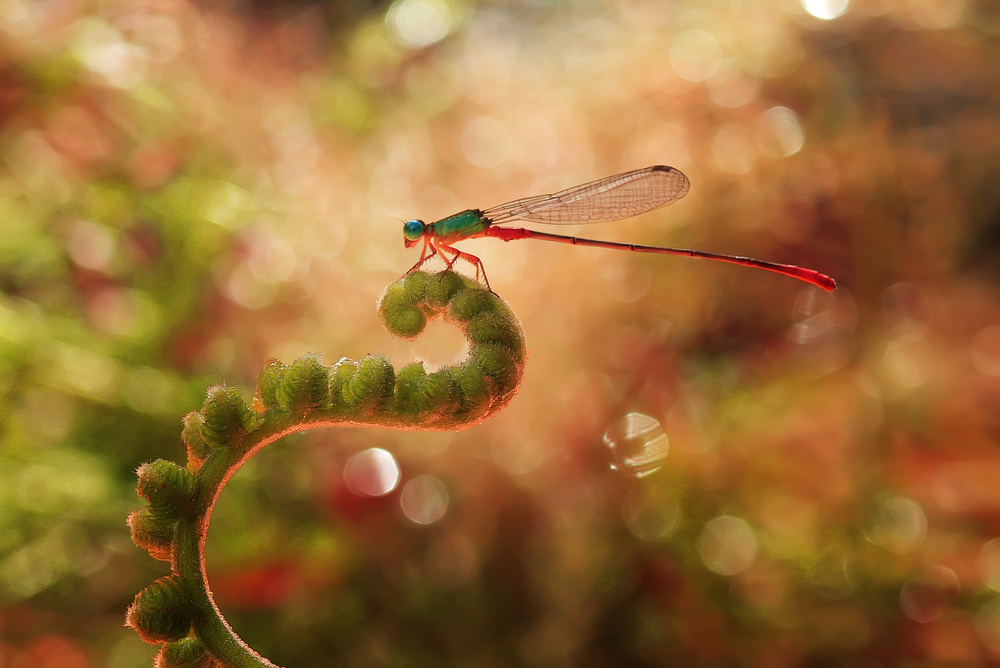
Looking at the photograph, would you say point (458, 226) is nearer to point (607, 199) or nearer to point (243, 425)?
point (607, 199)

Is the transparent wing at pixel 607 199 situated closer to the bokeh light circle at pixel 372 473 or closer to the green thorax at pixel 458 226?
the green thorax at pixel 458 226

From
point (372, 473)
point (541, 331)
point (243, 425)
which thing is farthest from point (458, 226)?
point (243, 425)

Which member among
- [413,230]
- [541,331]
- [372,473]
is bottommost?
[372,473]

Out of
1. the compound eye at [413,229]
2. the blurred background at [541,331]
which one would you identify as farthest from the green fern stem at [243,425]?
the blurred background at [541,331]

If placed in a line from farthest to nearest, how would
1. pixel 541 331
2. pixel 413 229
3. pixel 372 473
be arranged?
pixel 541 331
pixel 372 473
pixel 413 229

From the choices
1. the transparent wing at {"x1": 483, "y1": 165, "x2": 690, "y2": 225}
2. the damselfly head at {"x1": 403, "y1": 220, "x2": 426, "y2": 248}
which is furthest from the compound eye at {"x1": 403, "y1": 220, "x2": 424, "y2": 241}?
the transparent wing at {"x1": 483, "y1": 165, "x2": 690, "y2": 225}

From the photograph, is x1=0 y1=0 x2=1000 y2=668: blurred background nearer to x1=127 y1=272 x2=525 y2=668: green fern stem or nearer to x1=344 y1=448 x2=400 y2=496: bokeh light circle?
x1=344 y1=448 x2=400 y2=496: bokeh light circle
